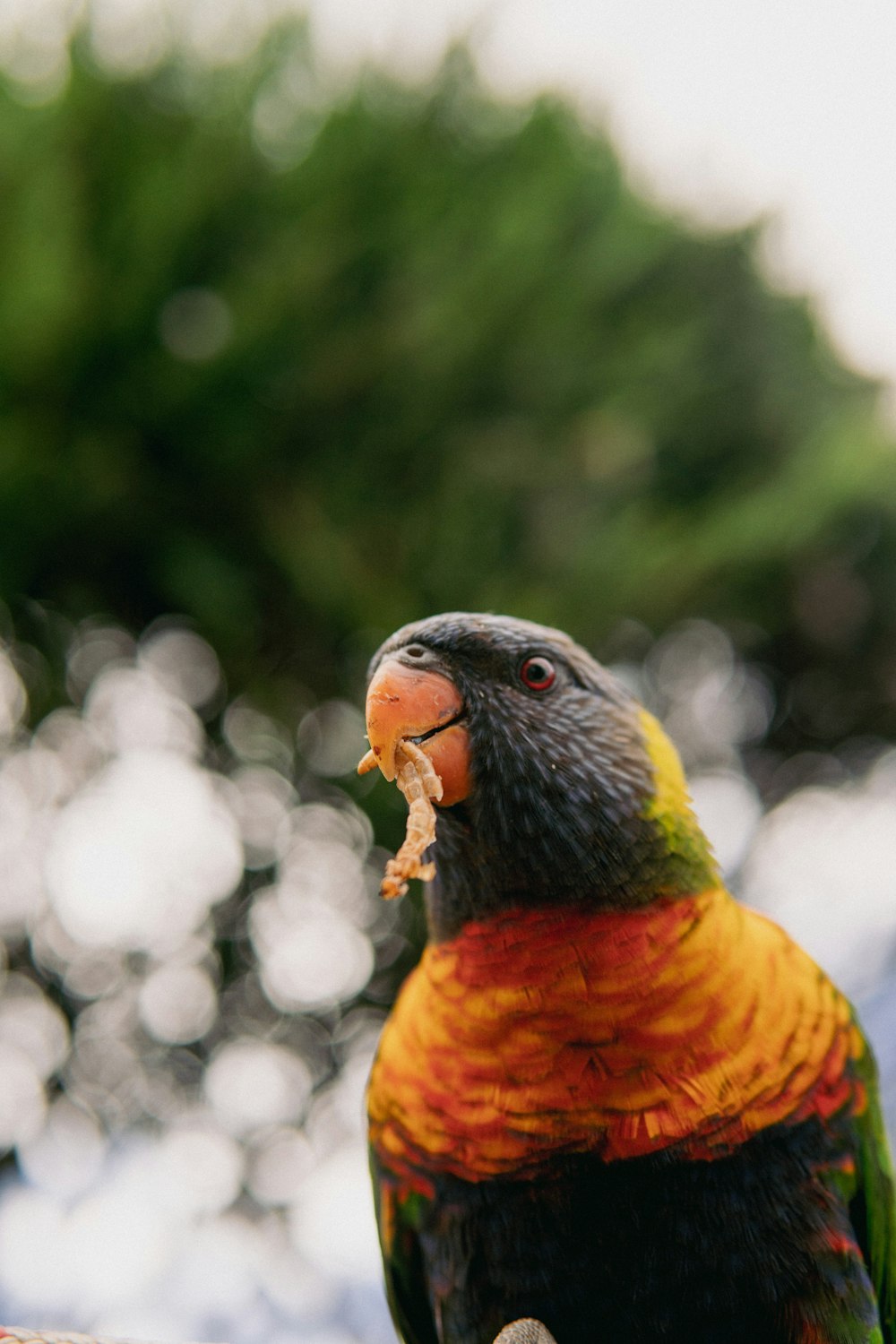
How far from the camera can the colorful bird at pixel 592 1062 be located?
3.64 feet

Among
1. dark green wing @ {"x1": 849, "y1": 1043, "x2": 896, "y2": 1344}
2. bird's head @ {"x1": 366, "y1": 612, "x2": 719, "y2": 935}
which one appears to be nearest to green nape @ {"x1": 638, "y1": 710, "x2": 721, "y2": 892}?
bird's head @ {"x1": 366, "y1": 612, "x2": 719, "y2": 935}

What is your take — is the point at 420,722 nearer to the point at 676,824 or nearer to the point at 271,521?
the point at 676,824

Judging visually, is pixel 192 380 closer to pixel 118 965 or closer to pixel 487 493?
pixel 487 493

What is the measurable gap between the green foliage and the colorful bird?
72.0 inches

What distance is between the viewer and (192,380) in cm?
277

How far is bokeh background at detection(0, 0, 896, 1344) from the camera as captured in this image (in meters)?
2.73

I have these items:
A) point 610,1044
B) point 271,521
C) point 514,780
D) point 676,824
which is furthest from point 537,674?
point 271,521

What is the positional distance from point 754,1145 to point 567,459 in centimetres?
259

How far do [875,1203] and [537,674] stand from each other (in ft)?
2.85

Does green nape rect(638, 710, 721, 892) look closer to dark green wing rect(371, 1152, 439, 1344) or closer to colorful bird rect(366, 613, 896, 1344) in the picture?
colorful bird rect(366, 613, 896, 1344)

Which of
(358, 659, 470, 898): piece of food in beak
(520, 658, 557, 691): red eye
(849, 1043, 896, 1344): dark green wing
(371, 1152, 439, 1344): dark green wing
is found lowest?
(371, 1152, 439, 1344): dark green wing

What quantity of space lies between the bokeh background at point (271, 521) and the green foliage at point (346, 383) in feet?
0.04

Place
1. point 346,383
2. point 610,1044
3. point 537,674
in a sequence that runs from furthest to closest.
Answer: point 346,383 → point 537,674 → point 610,1044

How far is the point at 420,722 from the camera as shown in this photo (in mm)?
1143
